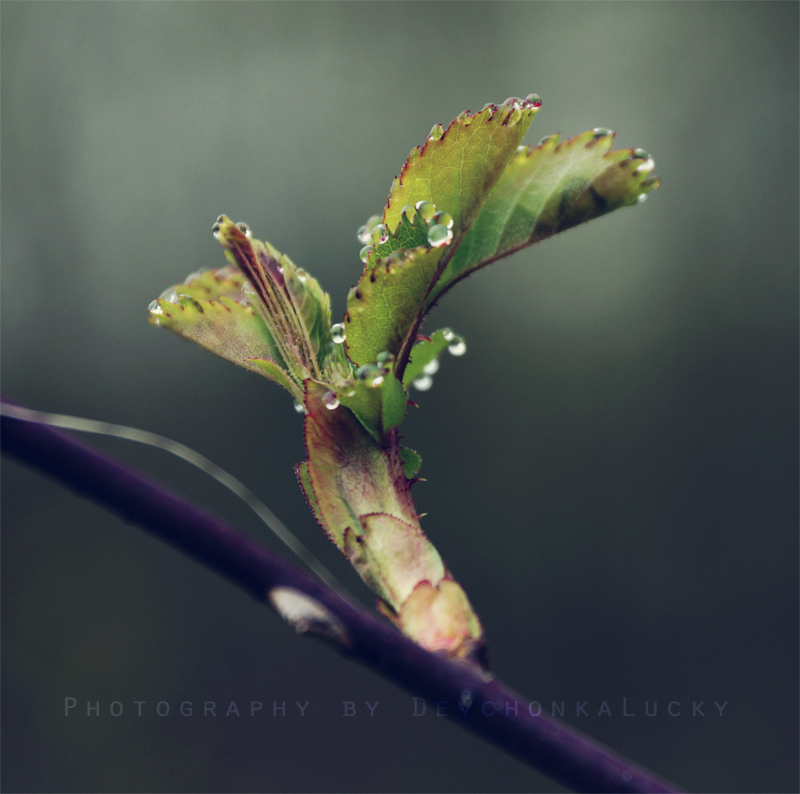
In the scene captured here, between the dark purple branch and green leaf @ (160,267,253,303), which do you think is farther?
green leaf @ (160,267,253,303)

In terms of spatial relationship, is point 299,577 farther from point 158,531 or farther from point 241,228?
point 241,228

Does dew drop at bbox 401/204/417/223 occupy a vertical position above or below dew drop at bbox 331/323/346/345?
above

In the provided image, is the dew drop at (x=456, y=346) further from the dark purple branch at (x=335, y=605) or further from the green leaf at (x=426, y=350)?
the dark purple branch at (x=335, y=605)

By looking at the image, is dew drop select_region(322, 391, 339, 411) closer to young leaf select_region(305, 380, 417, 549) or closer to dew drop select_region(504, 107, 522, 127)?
young leaf select_region(305, 380, 417, 549)

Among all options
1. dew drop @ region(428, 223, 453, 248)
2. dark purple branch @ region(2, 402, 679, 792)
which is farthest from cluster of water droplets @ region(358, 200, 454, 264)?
dark purple branch @ region(2, 402, 679, 792)

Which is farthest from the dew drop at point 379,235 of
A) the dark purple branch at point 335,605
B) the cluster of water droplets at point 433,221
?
Answer: the dark purple branch at point 335,605

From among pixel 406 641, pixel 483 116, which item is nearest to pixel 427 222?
pixel 483 116

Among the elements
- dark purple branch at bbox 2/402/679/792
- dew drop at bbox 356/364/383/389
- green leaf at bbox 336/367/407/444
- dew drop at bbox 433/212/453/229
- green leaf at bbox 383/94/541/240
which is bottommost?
dark purple branch at bbox 2/402/679/792
